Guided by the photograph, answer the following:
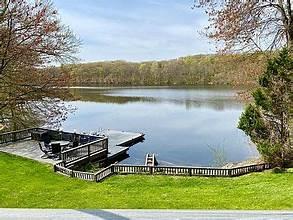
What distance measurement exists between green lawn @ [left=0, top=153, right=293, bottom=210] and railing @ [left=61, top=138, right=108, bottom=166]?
1337 millimetres

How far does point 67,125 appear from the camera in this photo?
29953 mm

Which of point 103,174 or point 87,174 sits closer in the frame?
point 87,174

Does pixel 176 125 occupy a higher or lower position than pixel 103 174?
lower

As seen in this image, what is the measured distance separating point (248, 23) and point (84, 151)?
316 inches

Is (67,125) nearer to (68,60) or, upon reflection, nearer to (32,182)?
(68,60)

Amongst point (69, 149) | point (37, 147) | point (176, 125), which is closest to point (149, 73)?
point (176, 125)

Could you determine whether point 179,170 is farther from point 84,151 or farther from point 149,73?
point 149,73

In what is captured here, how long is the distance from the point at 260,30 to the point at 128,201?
6.15 meters

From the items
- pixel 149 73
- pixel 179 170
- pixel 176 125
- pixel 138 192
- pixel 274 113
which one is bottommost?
pixel 176 125

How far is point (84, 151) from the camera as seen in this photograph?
46.1ft

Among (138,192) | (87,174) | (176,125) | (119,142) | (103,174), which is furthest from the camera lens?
(176,125)

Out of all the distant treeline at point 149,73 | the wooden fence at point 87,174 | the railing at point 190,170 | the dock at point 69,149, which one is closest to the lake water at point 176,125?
the dock at point 69,149

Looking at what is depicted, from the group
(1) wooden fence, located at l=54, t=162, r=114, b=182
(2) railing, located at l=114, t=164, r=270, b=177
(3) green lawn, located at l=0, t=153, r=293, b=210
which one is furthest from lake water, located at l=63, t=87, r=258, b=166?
(1) wooden fence, located at l=54, t=162, r=114, b=182

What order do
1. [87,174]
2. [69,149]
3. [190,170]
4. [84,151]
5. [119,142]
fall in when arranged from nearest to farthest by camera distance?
[87,174]
[190,170]
[69,149]
[84,151]
[119,142]
